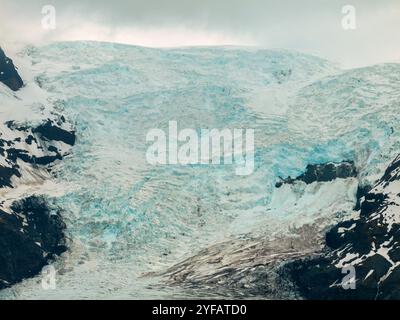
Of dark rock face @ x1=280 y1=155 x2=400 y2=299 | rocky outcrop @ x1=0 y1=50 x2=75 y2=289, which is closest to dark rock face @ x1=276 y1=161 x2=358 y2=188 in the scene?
dark rock face @ x1=280 y1=155 x2=400 y2=299

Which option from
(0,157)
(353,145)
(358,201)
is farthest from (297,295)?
(0,157)

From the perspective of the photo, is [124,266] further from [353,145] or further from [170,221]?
[353,145]

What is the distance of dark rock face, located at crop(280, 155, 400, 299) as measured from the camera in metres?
169

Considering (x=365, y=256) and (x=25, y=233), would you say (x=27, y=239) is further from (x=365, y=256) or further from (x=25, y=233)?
(x=365, y=256)

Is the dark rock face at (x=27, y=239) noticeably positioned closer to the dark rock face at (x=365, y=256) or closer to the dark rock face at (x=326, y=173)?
the dark rock face at (x=326, y=173)

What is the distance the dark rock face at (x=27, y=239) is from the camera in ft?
599

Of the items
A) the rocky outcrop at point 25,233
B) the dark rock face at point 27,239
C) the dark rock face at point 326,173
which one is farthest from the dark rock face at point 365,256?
the rocky outcrop at point 25,233

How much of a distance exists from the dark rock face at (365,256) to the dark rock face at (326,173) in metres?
8.76

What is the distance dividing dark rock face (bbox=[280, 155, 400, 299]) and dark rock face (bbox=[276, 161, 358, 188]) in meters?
8.76

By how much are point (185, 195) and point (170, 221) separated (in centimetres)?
707

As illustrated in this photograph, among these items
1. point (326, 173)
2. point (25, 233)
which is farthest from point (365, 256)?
point (25, 233)

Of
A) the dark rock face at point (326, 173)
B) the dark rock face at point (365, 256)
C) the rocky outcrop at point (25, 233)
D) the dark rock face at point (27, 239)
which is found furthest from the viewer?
the dark rock face at point (326, 173)

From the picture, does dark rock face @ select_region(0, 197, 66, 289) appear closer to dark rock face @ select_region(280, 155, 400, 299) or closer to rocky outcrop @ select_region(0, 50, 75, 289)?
rocky outcrop @ select_region(0, 50, 75, 289)

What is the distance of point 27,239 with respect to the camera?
615 feet
